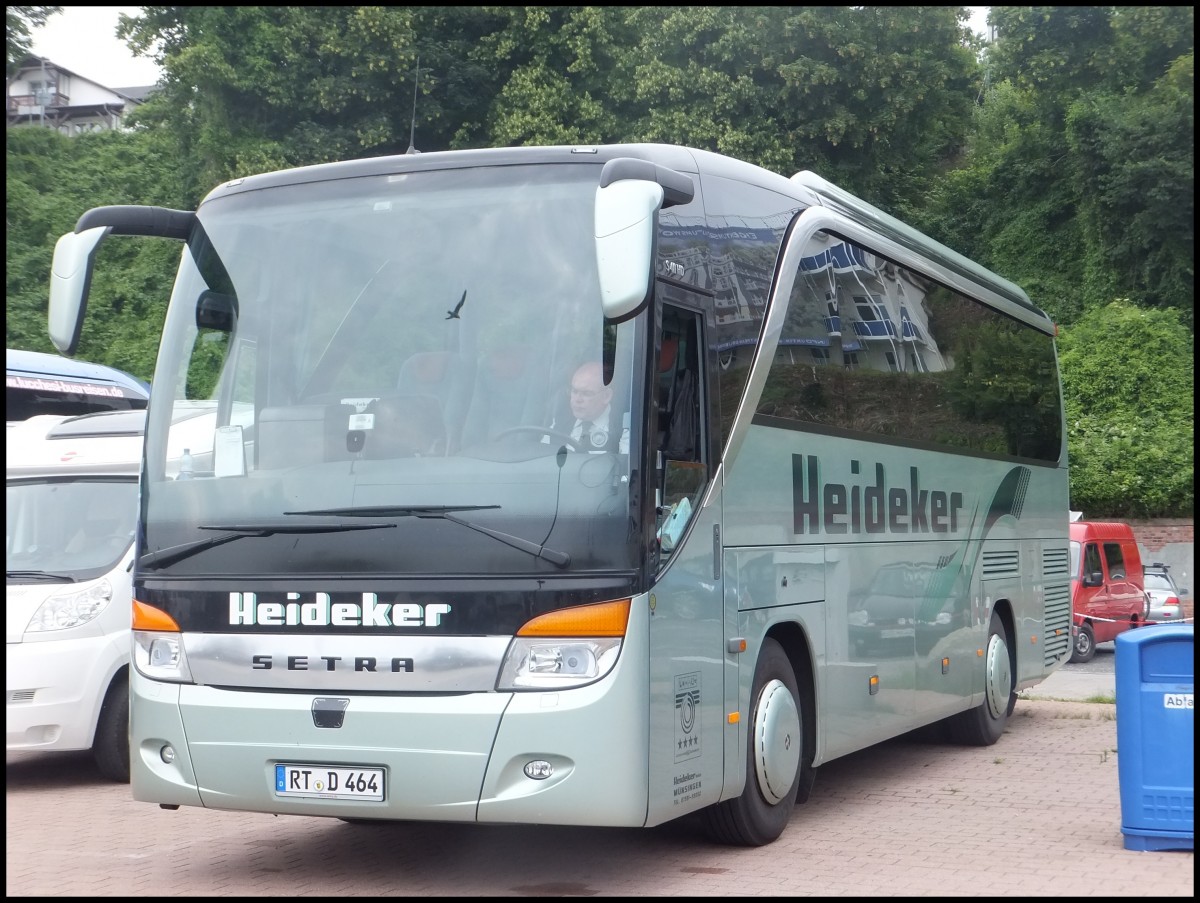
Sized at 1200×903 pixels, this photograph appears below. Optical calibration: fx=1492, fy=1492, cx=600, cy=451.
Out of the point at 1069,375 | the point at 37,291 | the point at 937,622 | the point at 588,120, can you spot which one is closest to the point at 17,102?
the point at 37,291

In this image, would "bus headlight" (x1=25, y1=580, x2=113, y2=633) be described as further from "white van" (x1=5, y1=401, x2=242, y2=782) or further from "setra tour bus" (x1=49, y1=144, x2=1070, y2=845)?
"setra tour bus" (x1=49, y1=144, x2=1070, y2=845)

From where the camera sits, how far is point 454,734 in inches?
246

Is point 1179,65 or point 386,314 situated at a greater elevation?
point 1179,65

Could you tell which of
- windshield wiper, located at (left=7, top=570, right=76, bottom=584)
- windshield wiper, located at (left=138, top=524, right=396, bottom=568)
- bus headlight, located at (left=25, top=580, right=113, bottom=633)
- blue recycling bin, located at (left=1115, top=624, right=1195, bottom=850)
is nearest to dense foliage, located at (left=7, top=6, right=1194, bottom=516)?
windshield wiper, located at (left=7, top=570, right=76, bottom=584)

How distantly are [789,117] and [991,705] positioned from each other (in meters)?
22.9

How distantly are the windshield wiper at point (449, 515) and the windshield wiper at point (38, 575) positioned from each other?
15.0 feet

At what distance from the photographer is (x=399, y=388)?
6633 mm

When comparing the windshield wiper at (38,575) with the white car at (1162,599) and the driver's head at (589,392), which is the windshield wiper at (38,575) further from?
the white car at (1162,599)

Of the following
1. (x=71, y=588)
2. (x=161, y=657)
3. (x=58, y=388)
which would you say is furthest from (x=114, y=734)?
(x=58, y=388)

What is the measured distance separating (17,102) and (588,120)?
162 ft

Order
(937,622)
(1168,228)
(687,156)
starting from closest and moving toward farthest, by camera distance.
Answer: (687,156)
(937,622)
(1168,228)

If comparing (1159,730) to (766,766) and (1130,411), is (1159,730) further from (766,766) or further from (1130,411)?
(1130,411)

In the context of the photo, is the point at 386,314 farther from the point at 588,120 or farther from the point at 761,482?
the point at 588,120

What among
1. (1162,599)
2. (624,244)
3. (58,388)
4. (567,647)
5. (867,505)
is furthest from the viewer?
(1162,599)
